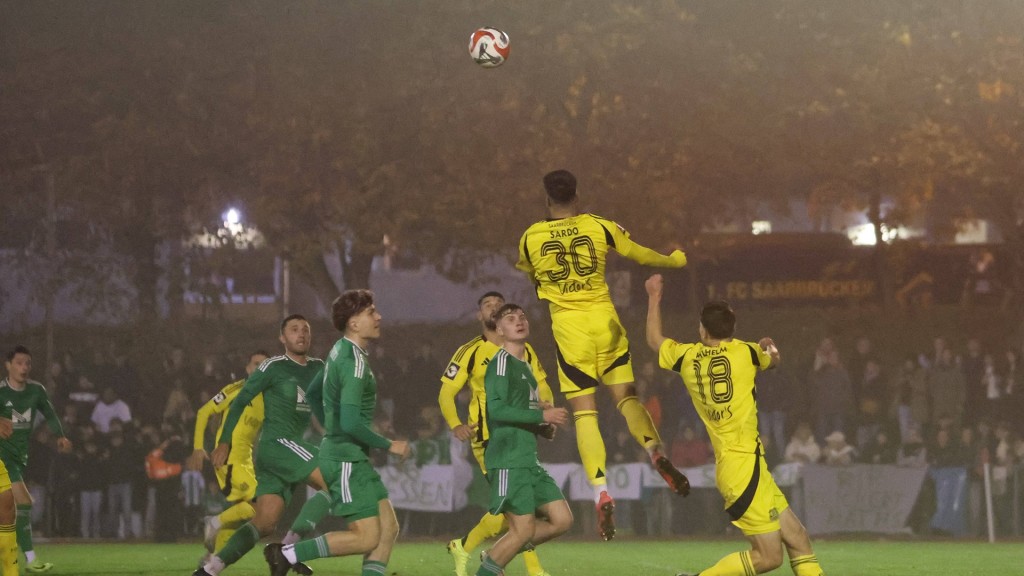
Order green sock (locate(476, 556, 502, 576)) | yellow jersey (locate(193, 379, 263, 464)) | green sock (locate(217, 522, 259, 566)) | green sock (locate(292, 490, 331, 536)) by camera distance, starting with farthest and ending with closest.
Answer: yellow jersey (locate(193, 379, 263, 464)) < green sock (locate(217, 522, 259, 566)) < green sock (locate(292, 490, 331, 536)) < green sock (locate(476, 556, 502, 576))

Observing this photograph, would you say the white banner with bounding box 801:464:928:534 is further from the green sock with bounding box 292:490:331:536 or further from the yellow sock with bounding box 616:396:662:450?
the green sock with bounding box 292:490:331:536

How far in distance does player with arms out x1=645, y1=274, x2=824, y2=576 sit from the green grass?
16.1 ft

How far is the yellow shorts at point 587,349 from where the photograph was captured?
9727 millimetres

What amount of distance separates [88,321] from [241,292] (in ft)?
9.04

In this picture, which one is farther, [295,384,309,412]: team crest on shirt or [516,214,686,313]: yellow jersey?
[295,384,309,412]: team crest on shirt

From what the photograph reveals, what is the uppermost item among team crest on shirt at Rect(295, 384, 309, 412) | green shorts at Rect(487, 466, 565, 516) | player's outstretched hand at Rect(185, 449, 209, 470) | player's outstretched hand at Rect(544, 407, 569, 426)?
team crest on shirt at Rect(295, 384, 309, 412)

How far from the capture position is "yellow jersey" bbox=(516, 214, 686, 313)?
965 centimetres

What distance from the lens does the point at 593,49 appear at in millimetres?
25484

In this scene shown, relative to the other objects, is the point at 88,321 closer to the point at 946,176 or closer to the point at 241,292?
the point at 241,292

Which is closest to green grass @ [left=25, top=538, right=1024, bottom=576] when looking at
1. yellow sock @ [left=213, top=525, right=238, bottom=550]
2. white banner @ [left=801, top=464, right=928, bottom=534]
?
white banner @ [left=801, top=464, right=928, bottom=534]

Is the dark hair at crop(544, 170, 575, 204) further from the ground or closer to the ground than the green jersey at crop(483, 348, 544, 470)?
further from the ground

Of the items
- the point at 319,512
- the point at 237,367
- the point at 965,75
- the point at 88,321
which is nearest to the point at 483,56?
the point at 319,512

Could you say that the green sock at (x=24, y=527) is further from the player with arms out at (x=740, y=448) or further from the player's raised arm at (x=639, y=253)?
the player with arms out at (x=740, y=448)

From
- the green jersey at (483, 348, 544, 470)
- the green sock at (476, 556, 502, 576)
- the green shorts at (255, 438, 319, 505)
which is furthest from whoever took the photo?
the green shorts at (255, 438, 319, 505)
